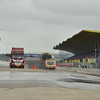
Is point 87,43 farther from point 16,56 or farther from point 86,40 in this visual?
point 16,56

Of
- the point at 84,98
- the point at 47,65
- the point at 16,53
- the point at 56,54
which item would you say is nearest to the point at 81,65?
the point at 47,65

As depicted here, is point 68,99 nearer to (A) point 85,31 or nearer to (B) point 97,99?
(B) point 97,99

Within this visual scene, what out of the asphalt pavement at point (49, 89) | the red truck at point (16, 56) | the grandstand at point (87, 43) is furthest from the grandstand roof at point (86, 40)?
the asphalt pavement at point (49, 89)

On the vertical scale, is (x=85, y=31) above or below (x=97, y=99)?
above

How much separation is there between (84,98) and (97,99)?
491mm

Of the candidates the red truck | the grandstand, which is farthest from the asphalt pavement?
the grandstand

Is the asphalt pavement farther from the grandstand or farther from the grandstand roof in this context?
the grandstand roof

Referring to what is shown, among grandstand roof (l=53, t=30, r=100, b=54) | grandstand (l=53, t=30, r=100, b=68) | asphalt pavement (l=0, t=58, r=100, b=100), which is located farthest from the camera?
grandstand roof (l=53, t=30, r=100, b=54)

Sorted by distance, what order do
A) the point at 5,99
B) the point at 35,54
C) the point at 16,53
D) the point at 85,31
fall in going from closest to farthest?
the point at 5,99, the point at 16,53, the point at 85,31, the point at 35,54

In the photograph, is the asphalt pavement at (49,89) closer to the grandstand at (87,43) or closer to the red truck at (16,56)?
the red truck at (16,56)

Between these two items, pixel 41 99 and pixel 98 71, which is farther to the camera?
pixel 98 71

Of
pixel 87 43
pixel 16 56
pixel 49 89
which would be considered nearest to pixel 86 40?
pixel 87 43

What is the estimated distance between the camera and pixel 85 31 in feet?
202

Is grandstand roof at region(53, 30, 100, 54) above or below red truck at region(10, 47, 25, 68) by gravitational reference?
above
